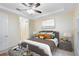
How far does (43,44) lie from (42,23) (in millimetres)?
474

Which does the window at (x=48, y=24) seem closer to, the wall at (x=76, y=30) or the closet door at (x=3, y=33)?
the wall at (x=76, y=30)

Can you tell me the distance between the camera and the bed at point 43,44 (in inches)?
79.2

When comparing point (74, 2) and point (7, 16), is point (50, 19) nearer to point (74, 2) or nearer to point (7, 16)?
point (74, 2)

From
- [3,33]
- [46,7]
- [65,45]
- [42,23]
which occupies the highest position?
[46,7]

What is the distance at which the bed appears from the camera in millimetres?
2012

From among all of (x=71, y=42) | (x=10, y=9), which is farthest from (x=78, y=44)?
(x=10, y=9)

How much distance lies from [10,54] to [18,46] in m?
0.24

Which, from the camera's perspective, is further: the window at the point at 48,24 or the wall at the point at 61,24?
the window at the point at 48,24

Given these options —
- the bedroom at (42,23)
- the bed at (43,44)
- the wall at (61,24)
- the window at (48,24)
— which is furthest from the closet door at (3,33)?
the window at (48,24)

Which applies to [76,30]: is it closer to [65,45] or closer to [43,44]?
[65,45]

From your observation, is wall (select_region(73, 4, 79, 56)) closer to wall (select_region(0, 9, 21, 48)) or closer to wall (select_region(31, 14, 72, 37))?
wall (select_region(31, 14, 72, 37))

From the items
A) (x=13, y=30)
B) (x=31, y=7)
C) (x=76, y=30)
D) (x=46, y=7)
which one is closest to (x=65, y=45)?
(x=76, y=30)

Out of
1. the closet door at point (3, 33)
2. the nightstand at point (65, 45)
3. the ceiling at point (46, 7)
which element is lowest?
the nightstand at point (65, 45)

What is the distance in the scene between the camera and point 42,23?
2.16m
